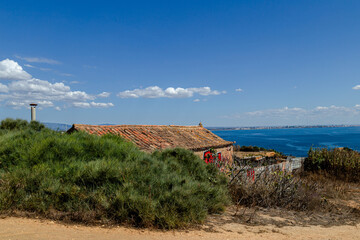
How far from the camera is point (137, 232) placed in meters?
5.38

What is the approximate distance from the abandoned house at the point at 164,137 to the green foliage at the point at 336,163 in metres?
5.74

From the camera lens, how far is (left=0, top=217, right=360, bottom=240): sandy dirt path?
488cm

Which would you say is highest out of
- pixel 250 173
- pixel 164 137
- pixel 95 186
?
pixel 164 137

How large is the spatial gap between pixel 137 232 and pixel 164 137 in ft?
37.3

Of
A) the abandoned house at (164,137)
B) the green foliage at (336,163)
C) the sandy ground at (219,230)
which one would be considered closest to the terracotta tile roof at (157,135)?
the abandoned house at (164,137)

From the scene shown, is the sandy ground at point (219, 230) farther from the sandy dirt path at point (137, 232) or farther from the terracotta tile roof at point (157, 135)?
the terracotta tile roof at point (157, 135)

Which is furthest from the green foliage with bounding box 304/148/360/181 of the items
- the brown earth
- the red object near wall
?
the red object near wall

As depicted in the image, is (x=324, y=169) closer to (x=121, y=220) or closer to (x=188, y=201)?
(x=188, y=201)

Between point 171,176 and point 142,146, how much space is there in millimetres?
6569

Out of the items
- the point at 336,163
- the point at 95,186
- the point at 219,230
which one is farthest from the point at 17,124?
the point at 336,163

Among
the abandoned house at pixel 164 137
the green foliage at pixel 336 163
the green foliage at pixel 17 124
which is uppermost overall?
the green foliage at pixel 17 124

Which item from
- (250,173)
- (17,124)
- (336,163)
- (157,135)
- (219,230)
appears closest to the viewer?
(219,230)

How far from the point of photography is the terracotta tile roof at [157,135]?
14.2 metres

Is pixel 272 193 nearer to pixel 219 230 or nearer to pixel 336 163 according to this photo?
pixel 219 230
